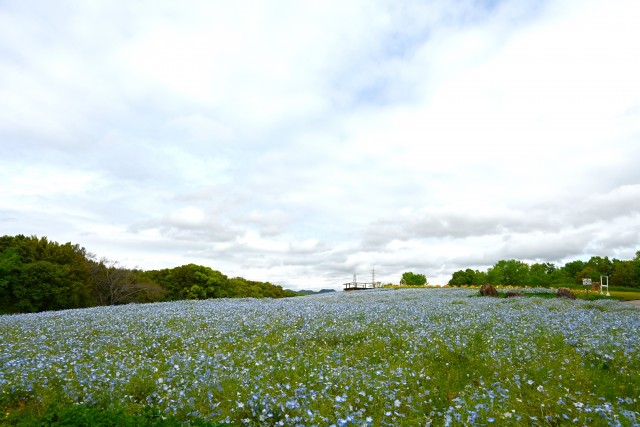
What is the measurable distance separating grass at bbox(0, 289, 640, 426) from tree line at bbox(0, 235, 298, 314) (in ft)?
66.1

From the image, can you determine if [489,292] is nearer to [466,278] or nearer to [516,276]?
[466,278]

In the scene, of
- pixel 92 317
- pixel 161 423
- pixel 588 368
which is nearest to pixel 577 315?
pixel 588 368

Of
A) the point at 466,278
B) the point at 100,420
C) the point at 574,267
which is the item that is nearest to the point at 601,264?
the point at 574,267

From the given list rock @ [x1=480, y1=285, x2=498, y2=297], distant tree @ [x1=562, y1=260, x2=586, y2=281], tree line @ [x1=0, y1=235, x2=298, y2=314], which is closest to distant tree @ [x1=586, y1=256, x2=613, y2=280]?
distant tree @ [x1=562, y1=260, x2=586, y2=281]

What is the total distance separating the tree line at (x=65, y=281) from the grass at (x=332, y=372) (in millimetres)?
20138

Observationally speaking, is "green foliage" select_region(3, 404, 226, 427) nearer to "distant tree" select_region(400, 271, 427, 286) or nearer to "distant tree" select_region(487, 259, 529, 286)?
"distant tree" select_region(487, 259, 529, 286)

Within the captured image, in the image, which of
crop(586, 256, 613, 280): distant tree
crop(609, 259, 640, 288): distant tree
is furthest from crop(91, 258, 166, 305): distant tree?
crop(586, 256, 613, 280): distant tree

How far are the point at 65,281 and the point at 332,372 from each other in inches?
1378

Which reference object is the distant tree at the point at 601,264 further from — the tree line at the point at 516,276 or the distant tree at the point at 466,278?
the distant tree at the point at 466,278

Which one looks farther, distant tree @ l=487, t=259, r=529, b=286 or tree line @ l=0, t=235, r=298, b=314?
distant tree @ l=487, t=259, r=529, b=286

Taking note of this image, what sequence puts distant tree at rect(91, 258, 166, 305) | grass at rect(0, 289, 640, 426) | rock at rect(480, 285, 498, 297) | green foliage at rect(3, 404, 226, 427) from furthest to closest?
1. distant tree at rect(91, 258, 166, 305)
2. rock at rect(480, 285, 498, 297)
3. grass at rect(0, 289, 640, 426)
4. green foliage at rect(3, 404, 226, 427)

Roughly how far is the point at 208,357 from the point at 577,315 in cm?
1514

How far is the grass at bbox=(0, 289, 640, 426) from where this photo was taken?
289 inches

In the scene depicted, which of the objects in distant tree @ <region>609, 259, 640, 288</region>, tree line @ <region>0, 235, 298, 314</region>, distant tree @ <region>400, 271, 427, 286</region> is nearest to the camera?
tree line @ <region>0, 235, 298, 314</region>
